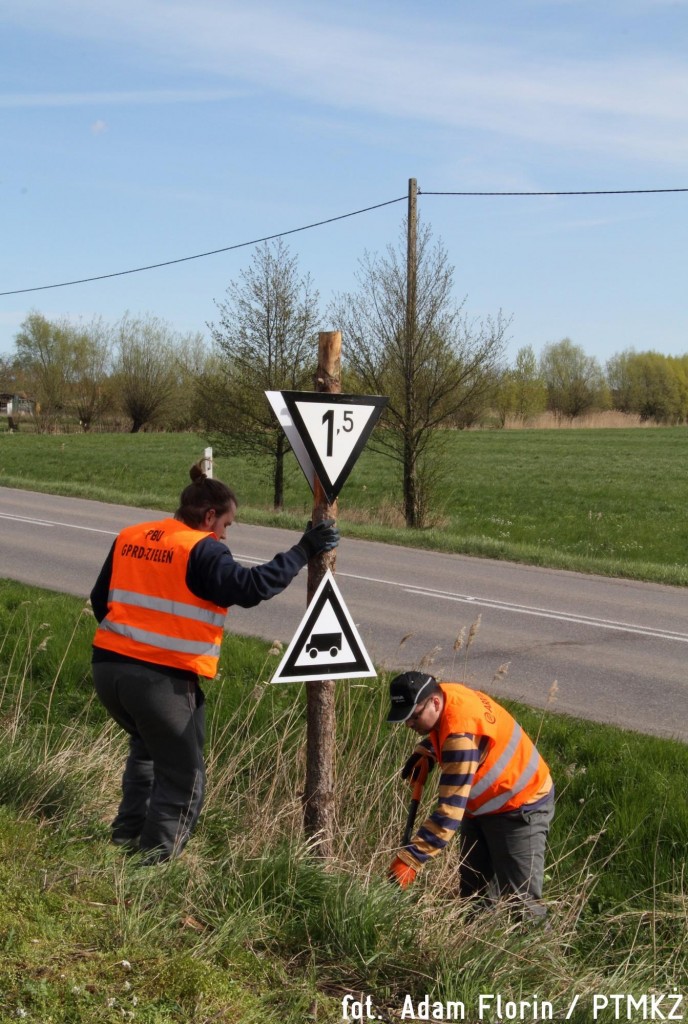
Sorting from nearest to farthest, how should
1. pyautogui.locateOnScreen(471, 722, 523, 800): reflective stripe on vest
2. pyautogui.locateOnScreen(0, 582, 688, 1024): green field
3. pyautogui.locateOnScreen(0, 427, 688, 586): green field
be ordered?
pyautogui.locateOnScreen(0, 582, 688, 1024): green field < pyautogui.locateOnScreen(471, 722, 523, 800): reflective stripe on vest < pyautogui.locateOnScreen(0, 427, 688, 586): green field

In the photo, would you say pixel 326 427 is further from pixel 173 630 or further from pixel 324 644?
pixel 173 630

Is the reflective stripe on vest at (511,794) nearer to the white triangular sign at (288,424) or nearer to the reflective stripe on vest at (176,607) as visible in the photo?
the reflective stripe on vest at (176,607)

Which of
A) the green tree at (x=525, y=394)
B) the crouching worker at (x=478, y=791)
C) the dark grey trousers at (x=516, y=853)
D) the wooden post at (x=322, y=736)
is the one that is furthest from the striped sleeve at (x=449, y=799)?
the green tree at (x=525, y=394)

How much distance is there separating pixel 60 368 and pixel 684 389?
5991 centimetres

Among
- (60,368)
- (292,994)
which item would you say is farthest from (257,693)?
(60,368)

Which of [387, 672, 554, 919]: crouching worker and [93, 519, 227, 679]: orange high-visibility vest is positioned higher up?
[93, 519, 227, 679]: orange high-visibility vest

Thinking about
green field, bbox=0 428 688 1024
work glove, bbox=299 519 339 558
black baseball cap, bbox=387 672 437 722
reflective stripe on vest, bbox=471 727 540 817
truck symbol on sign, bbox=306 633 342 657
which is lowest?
green field, bbox=0 428 688 1024

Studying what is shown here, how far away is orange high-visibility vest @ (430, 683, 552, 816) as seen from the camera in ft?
14.4

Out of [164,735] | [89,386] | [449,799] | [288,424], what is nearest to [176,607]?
[164,735]

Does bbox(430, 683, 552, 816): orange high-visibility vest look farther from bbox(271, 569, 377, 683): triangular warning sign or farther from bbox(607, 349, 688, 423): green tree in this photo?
bbox(607, 349, 688, 423): green tree

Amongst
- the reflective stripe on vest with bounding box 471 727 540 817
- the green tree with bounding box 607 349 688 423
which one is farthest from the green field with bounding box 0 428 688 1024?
the green tree with bounding box 607 349 688 423

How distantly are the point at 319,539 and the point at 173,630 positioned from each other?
744 millimetres

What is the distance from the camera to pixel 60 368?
233 ft

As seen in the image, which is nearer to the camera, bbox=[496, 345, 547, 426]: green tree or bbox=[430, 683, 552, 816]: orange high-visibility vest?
bbox=[430, 683, 552, 816]: orange high-visibility vest
